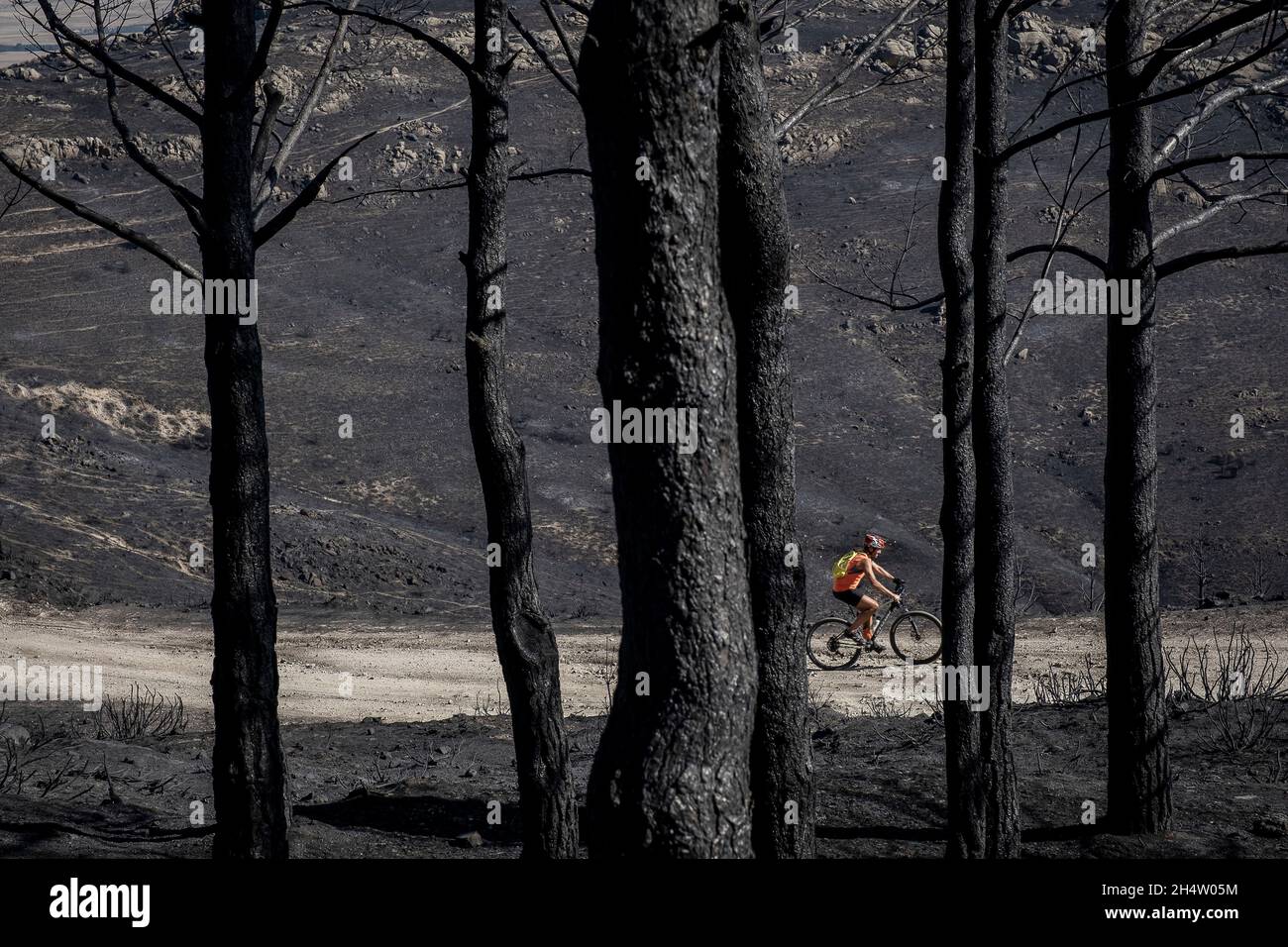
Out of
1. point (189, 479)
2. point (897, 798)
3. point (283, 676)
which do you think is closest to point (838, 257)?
point (189, 479)

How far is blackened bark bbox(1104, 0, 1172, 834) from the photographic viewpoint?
25.8 ft

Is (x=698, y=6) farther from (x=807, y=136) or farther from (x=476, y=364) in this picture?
(x=807, y=136)

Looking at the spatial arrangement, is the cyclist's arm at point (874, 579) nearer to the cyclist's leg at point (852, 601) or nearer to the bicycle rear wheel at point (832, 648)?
the cyclist's leg at point (852, 601)

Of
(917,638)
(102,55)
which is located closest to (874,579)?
(917,638)

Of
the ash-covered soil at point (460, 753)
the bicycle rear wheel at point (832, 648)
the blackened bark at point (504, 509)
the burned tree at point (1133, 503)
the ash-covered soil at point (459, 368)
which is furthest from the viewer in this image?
the ash-covered soil at point (459, 368)

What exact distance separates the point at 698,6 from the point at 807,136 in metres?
44.3

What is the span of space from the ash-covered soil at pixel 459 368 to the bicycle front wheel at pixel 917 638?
537 centimetres

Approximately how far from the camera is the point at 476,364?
25.0 ft

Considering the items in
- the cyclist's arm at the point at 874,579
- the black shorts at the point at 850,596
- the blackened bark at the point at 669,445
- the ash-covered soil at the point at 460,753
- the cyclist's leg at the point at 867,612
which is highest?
the blackened bark at the point at 669,445

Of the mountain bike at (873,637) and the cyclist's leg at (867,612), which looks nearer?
the cyclist's leg at (867,612)

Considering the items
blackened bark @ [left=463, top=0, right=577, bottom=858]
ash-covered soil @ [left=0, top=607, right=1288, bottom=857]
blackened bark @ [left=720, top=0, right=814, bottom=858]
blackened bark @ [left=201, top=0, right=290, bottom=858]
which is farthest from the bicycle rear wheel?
blackened bark @ [left=720, top=0, right=814, bottom=858]

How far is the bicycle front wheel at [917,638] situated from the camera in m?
16.5

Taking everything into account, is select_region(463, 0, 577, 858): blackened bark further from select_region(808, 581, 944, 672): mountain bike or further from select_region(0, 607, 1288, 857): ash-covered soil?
select_region(808, 581, 944, 672): mountain bike

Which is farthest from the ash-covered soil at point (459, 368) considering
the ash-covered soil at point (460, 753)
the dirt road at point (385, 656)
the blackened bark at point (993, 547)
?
the blackened bark at point (993, 547)
